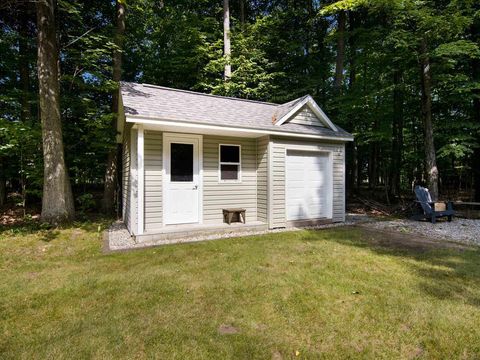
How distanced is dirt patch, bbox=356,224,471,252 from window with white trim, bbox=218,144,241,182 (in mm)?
3763

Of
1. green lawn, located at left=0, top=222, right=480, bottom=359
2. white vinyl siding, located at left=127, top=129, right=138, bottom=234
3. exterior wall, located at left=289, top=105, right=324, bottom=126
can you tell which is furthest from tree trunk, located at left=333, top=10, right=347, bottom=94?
white vinyl siding, located at left=127, top=129, right=138, bottom=234

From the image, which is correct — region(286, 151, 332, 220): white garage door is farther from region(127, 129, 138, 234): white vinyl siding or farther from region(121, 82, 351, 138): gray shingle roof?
region(127, 129, 138, 234): white vinyl siding

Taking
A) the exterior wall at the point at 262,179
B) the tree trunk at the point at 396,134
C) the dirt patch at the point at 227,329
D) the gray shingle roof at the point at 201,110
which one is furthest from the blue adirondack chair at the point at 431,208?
the dirt patch at the point at 227,329

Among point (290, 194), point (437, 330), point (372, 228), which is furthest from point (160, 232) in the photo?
point (372, 228)

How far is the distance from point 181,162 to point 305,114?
4.02 meters

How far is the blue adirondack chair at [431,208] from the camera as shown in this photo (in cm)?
817

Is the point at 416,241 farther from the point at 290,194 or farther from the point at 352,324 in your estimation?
the point at 352,324

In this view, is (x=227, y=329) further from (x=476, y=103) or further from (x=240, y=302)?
(x=476, y=103)

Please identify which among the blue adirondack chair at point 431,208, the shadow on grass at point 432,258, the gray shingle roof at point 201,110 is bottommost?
the shadow on grass at point 432,258

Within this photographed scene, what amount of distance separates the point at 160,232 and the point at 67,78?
693 cm

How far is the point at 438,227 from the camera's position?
7.55 meters

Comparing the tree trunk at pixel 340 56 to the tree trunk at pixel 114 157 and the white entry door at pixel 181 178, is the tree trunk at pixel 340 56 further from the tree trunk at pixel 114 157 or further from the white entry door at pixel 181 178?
the tree trunk at pixel 114 157

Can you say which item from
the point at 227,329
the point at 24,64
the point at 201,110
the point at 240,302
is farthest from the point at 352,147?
the point at 24,64

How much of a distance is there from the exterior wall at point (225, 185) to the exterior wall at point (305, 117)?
4.69 ft
